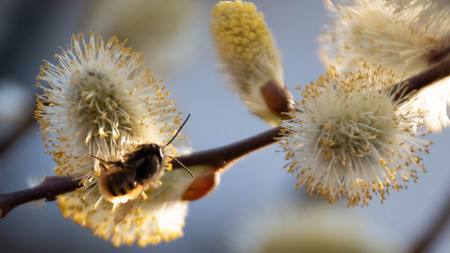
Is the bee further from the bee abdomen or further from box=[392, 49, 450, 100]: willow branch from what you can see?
box=[392, 49, 450, 100]: willow branch

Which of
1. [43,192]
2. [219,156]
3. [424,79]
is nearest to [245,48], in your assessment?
[219,156]

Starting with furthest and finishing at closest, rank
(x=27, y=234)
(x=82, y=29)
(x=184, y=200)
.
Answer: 1. (x=27, y=234)
2. (x=82, y=29)
3. (x=184, y=200)

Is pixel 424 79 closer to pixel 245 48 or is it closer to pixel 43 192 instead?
pixel 245 48

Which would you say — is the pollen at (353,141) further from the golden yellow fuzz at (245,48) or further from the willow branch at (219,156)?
the golden yellow fuzz at (245,48)

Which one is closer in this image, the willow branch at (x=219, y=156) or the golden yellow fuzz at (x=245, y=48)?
the willow branch at (x=219, y=156)

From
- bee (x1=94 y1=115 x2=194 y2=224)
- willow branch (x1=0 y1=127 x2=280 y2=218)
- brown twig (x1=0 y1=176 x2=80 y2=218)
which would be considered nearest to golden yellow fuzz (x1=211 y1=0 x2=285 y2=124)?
willow branch (x1=0 y1=127 x2=280 y2=218)

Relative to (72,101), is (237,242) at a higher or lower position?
lower

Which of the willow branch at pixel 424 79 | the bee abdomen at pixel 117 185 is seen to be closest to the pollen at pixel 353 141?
the willow branch at pixel 424 79

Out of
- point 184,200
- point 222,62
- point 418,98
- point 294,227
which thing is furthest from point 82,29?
point 418,98

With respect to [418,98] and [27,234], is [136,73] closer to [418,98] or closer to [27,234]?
[418,98]
